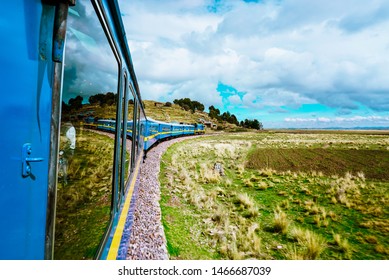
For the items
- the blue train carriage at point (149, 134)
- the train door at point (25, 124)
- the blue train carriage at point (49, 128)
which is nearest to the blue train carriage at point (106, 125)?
the blue train carriage at point (49, 128)

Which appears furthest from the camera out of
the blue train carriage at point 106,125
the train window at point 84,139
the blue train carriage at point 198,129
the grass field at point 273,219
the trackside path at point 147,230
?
the blue train carriage at point 198,129

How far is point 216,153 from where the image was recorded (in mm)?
21797

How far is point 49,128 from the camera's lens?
1.33 meters

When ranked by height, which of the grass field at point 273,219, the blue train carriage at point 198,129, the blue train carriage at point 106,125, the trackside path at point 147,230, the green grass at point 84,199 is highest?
the blue train carriage at point 198,129

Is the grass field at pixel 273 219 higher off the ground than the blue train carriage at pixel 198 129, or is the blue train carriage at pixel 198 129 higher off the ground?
the blue train carriage at pixel 198 129

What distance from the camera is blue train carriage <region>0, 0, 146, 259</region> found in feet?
3.27

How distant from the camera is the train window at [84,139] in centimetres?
154

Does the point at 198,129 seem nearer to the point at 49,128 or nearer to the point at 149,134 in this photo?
the point at 149,134

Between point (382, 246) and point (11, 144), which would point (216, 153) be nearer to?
point (382, 246)

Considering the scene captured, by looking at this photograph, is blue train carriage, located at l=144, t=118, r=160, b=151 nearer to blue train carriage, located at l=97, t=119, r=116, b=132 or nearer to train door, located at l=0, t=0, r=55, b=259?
blue train carriage, located at l=97, t=119, r=116, b=132

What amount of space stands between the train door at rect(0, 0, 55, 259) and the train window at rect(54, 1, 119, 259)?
0.21 metres

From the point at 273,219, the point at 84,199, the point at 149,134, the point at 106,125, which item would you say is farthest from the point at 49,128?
the point at 149,134

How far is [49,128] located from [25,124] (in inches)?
8.7

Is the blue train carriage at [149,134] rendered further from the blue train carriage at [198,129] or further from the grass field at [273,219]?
the blue train carriage at [198,129]
